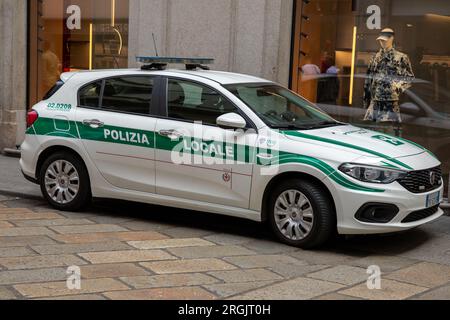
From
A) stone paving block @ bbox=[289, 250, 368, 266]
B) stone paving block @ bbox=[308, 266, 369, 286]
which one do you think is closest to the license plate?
stone paving block @ bbox=[289, 250, 368, 266]

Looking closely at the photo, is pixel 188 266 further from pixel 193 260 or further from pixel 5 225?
pixel 5 225

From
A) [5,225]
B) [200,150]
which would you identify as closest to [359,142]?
[200,150]

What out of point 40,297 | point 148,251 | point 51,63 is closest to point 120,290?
point 40,297

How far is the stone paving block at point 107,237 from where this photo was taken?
6.87m

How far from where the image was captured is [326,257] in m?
6.51

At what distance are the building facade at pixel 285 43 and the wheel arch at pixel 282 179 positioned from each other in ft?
12.7

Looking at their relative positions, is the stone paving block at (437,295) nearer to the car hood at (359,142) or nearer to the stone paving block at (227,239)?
the car hood at (359,142)

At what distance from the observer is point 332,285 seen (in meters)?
5.59

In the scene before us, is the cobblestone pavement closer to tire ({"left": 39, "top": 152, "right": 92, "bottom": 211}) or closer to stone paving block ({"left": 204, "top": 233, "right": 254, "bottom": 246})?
stone paving block ({"left": 204, "top": 233, "right": 254, "bottom": 246})

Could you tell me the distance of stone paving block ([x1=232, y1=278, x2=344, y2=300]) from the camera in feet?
17.1

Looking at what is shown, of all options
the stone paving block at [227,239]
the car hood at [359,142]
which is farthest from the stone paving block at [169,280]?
the car hood at [359,142]

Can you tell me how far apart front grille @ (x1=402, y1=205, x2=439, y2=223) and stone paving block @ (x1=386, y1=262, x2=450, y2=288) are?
46cm

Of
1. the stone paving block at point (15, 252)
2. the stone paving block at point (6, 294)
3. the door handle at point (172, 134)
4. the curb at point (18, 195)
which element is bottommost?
the curb at point (18, 195)

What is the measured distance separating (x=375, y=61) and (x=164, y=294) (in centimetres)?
623
